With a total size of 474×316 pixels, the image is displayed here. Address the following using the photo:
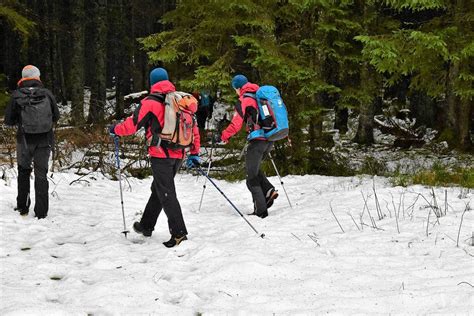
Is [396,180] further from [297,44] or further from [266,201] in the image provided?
[297,44]

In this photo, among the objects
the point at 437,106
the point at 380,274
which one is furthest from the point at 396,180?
the point at 437,106

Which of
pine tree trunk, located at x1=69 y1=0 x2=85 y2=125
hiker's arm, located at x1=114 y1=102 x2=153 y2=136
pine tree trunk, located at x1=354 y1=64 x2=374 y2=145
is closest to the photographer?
hiker's arm, located at x1=114 y1=102 x2=153 y2=136

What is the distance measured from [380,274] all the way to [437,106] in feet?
55.4

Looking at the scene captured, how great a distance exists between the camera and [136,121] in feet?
19.4

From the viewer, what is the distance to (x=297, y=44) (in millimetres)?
13070

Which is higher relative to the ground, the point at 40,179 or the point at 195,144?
the point at 195,144

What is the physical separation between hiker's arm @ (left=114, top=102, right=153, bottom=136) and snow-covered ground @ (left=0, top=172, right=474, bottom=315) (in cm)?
157

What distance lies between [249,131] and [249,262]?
3347 millimetres

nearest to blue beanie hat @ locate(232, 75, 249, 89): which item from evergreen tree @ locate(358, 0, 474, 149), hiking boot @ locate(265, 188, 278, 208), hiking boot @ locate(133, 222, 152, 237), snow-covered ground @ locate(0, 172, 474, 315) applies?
hiking boot @ locate(265, 188, 278, 208)

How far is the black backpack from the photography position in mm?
6887

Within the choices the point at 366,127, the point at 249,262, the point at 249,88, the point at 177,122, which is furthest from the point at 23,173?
the point at 366,127

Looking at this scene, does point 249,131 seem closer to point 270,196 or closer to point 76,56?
point 270,196

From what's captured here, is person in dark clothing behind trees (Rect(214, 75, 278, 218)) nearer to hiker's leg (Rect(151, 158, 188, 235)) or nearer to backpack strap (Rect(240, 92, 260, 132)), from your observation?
backpack strap (Rect(240, 92, 260, 132))

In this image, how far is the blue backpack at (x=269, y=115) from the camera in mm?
7531
